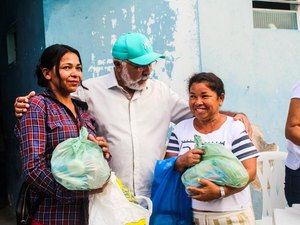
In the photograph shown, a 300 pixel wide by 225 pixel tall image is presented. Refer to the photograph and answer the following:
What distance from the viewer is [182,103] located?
2855mm

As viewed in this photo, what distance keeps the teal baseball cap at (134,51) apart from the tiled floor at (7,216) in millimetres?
3947

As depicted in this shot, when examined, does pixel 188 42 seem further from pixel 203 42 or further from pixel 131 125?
pixel 131 125

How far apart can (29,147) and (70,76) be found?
0.45 metres

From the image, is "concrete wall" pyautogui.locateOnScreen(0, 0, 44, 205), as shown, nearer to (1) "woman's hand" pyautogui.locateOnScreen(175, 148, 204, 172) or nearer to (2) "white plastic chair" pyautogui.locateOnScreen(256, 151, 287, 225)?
(1) "woman's hand" pyautogui.locateOnScreen(175, 148, 204, 172)

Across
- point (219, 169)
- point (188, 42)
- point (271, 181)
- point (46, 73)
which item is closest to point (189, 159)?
point (219, 169)

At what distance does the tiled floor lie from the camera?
584 centimetres

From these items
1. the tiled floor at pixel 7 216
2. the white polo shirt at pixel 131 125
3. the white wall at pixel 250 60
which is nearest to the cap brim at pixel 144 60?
the white polo shirt at pixel 131 125

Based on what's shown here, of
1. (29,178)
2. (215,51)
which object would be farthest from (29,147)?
(215,51)

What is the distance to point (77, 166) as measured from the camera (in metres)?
2.06

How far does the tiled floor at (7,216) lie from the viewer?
19.2 ft

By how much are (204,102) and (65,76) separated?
0.78 metres

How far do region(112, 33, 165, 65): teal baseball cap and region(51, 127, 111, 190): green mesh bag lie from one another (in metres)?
0.69

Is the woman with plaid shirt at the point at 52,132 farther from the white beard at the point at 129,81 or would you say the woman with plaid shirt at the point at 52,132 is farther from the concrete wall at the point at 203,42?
the concrete wall at the point at 203,42

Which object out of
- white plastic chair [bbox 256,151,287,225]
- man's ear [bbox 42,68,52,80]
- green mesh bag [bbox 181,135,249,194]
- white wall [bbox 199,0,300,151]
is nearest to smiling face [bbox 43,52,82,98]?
man's ear [bbox 42,68,52,80]
